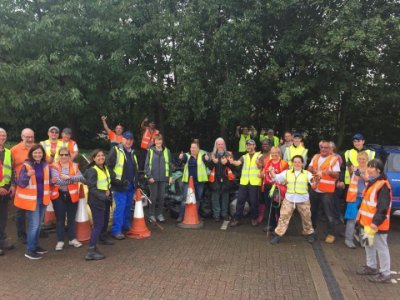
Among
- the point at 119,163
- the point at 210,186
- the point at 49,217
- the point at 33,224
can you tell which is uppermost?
the point at 119,163

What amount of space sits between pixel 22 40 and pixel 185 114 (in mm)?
4902

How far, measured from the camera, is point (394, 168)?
8.34m

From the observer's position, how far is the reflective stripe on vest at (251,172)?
7.82 meters

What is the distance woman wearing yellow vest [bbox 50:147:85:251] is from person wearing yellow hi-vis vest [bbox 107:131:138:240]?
0.66 meters

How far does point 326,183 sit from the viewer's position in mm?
6969

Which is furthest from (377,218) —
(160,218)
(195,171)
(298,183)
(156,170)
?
(160,218)

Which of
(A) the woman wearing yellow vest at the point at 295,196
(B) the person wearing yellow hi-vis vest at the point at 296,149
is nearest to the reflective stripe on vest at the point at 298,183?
(A) the woman wearing yellow vest at the point at 295,196

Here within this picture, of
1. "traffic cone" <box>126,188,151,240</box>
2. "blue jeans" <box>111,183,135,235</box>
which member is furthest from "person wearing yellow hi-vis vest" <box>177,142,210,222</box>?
"blue jeans" <box>111,183,135,235</box>

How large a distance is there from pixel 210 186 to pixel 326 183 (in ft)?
8.14

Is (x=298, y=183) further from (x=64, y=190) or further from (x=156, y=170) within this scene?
(x=64, y=190)

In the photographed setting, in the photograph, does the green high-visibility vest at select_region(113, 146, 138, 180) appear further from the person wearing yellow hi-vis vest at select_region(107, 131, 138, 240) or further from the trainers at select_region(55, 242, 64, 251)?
the trainers at select_region(55, 242, 64, 251)

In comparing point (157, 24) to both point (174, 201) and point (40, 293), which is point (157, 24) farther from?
point (40, 293)

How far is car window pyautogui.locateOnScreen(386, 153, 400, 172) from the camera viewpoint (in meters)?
8.32

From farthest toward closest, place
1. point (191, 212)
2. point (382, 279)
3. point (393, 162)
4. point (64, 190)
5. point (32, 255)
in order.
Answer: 1. point (393, 162)
2. point (191, 212)
3. point (64, 190)
4. point (32, 255)
5. point (382, 279)
